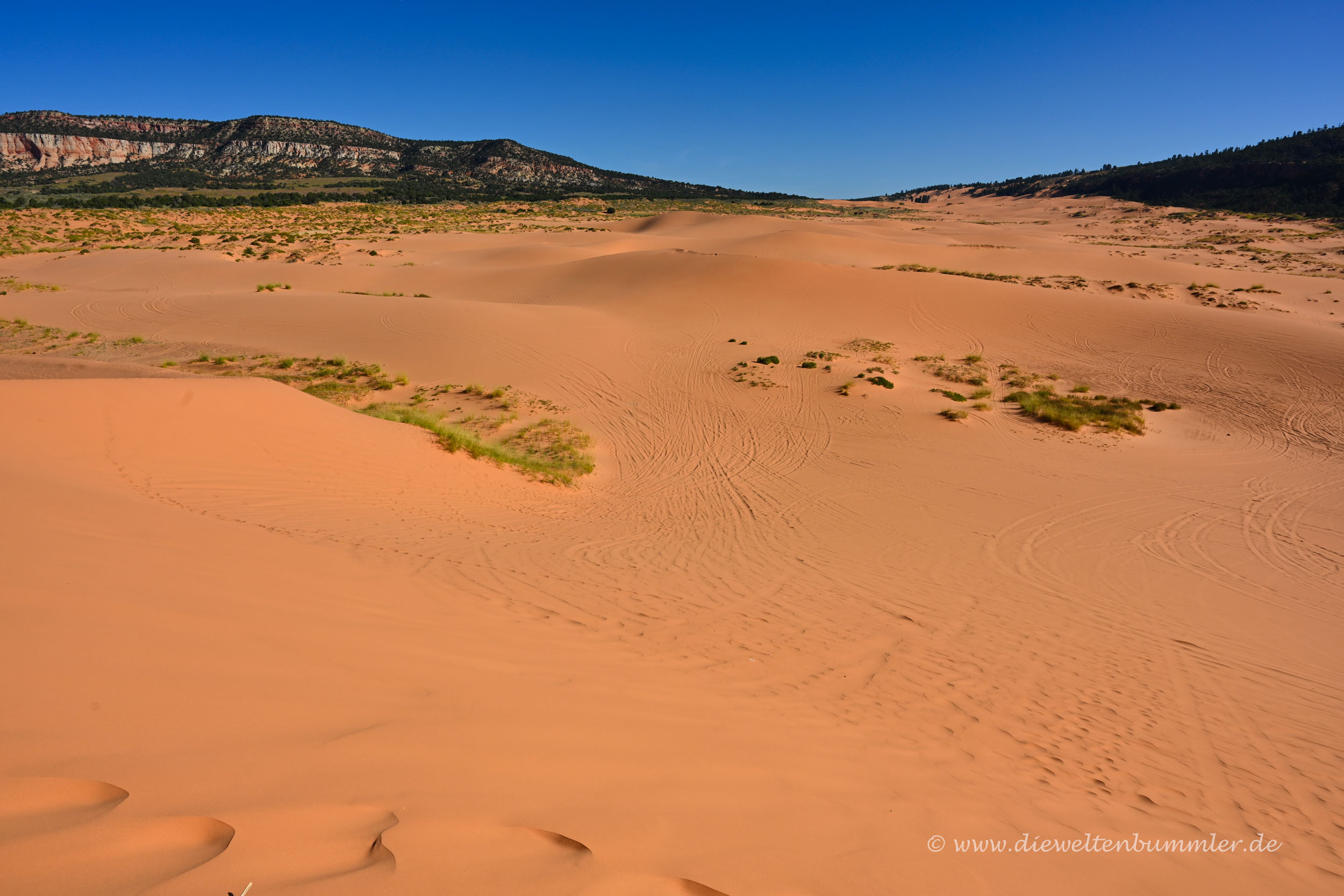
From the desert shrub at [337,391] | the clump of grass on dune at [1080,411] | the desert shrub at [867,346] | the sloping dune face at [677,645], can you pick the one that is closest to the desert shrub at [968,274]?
the desert shrub at [867,346]

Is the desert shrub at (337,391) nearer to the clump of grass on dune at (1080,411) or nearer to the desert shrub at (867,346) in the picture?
the desert shrub at (867,346)

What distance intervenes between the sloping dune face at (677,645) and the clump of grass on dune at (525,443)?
1.43ft

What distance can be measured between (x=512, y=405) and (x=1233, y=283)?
34.6 m

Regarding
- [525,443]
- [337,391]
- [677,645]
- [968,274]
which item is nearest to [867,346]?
[525,443]

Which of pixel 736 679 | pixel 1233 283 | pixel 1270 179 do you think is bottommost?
pixel 736 679

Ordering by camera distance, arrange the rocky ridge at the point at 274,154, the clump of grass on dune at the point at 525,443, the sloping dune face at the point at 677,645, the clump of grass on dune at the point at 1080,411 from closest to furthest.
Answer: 1. the sloping dune face at the point at 677,645
2. the clump of grass on dune at the point at 525,443
3. the clump of grass on dune at the point at 1080,411
4. the rocky ridge at the point at 274,154

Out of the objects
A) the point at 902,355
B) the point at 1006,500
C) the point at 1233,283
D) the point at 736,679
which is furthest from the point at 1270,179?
the point at 736,679

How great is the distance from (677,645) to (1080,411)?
47.4ft

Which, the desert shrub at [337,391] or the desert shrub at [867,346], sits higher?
the desert shrub at [867,346]

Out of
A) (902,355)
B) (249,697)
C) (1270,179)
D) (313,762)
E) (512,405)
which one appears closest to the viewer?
(313,762)

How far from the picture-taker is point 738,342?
20.3 metres

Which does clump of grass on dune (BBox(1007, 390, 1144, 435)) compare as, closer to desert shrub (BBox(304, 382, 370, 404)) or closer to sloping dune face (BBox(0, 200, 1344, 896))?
sloping dune face (BBox(0, 200, 1344, 896))

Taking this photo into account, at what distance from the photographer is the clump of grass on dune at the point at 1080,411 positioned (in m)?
14.3

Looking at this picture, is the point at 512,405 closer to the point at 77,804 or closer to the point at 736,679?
the point at 736,679
